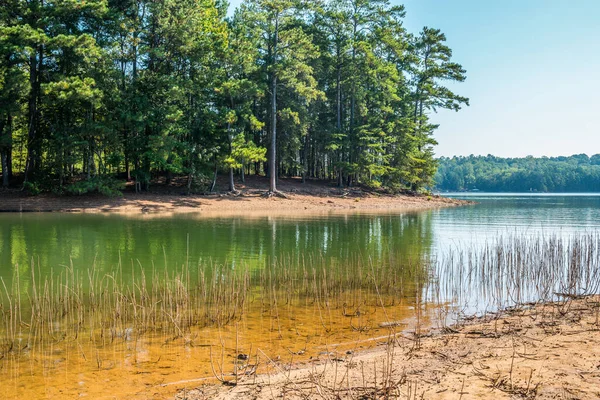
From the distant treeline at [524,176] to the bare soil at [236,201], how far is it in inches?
3185

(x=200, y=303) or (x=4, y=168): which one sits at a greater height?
(x=4, y=168)

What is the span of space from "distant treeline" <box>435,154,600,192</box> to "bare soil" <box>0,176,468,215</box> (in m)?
80.9

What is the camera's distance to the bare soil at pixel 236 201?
30391mm

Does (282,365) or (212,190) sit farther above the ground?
(212,190)

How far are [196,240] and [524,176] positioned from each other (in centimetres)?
14355

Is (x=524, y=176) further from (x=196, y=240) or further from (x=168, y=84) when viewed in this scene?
(x=196, y=240)

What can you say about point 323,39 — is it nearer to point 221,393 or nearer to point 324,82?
point 324,82

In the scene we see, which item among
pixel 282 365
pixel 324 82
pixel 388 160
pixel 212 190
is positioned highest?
pixel 324 82

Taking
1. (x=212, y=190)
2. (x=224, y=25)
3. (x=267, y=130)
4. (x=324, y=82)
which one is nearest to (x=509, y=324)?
(x=212, y=190)

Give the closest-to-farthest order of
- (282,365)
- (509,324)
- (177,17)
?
1. (282,365)
2. (509,324)
3. (177,17)

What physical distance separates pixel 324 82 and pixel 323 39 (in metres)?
5.90

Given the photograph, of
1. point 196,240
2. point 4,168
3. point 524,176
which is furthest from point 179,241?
point 524,176

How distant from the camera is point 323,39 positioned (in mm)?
46625

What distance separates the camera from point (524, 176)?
14238 cm
